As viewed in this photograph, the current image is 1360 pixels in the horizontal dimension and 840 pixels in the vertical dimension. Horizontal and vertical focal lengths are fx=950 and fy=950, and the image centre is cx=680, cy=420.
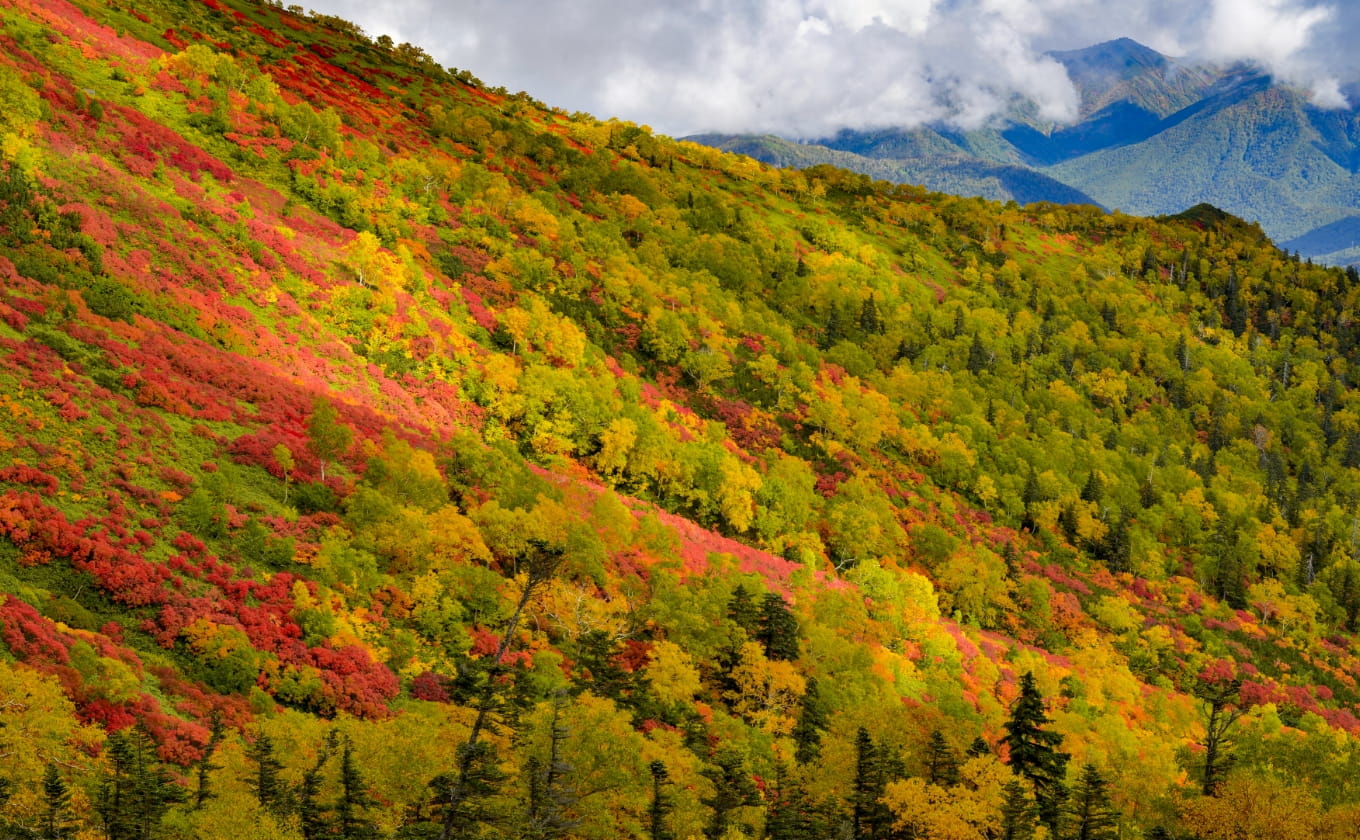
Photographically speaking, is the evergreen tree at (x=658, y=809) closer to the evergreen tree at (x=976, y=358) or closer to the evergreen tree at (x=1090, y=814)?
the evergreen tree at (x=1090, y=814)

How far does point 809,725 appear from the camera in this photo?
6322cm

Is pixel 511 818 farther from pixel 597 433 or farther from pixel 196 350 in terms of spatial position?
pixel 597 433

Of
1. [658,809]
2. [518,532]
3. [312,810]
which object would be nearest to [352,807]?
[312,810]

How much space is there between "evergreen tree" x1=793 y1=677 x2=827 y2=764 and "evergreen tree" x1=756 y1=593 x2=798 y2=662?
2756 mm

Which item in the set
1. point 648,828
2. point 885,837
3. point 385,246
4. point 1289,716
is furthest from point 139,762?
point 1289,716

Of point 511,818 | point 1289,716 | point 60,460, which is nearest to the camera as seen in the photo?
point 511,818

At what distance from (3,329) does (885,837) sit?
185 ft

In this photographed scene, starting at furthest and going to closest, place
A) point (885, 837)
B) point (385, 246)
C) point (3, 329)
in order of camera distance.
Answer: point (385, 246)
point (3, 329)
point (885, 837)

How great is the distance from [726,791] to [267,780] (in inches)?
730

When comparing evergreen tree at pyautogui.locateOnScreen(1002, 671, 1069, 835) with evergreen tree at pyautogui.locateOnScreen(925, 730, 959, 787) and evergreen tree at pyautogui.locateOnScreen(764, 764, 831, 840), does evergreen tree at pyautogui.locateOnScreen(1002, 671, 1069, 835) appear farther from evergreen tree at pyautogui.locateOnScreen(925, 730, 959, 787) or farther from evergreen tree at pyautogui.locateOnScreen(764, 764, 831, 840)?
evergreen tree at pyautogui.locateOnScreen(764, 764, 831, 840)

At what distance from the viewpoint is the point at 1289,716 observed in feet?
359

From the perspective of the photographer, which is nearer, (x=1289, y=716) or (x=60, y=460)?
(x=60, y=460)

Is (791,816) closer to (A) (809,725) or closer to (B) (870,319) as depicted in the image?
(A) (809,725)

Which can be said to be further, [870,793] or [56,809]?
[870,793]
